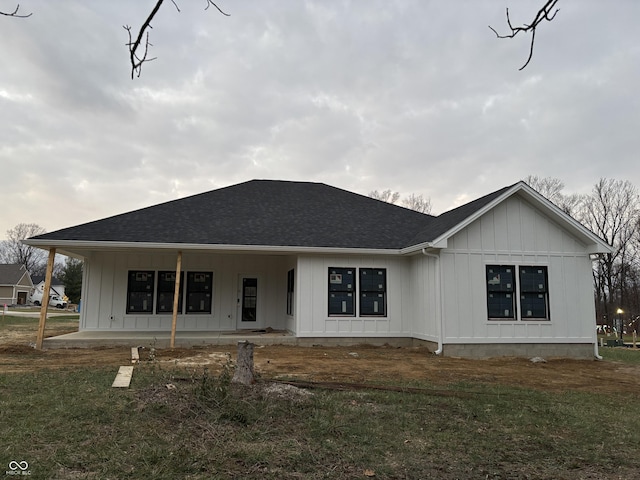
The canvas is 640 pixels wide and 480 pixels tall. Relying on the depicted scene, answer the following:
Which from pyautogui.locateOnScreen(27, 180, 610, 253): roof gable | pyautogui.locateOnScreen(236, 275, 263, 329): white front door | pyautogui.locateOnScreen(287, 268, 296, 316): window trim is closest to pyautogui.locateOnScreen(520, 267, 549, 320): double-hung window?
pyautogui.locateOnScreen(27, 180, 610, 253): roof gable

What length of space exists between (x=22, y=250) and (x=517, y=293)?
83.2 m

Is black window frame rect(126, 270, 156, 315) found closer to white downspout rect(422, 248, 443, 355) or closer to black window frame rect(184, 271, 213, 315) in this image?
black window frame rect(184, 271, 213, 315)

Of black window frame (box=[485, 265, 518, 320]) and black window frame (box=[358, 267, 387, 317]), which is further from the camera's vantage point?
black window frame (box=[358, 267, 387, 317])

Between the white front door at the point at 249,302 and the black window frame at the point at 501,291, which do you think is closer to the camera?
the black window frame at the point at 501,291

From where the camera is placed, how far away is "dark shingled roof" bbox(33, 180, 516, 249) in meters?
12.1

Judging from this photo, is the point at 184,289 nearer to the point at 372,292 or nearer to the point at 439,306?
the point at 372,292

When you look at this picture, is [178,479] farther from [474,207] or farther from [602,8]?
[474,207]

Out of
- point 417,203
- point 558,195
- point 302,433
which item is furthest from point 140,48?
point 558,195

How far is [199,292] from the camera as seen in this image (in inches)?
570

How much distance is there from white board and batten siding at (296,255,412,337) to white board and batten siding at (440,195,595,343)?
1994 mm

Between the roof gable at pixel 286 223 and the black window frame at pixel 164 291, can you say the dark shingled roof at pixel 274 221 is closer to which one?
the roof gable at pixel 286 223

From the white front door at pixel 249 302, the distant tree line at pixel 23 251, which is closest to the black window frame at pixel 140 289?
the white front door at pixel 249 302

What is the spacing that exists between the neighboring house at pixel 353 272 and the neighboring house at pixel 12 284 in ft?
164

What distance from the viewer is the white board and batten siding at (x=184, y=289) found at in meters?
13.8
